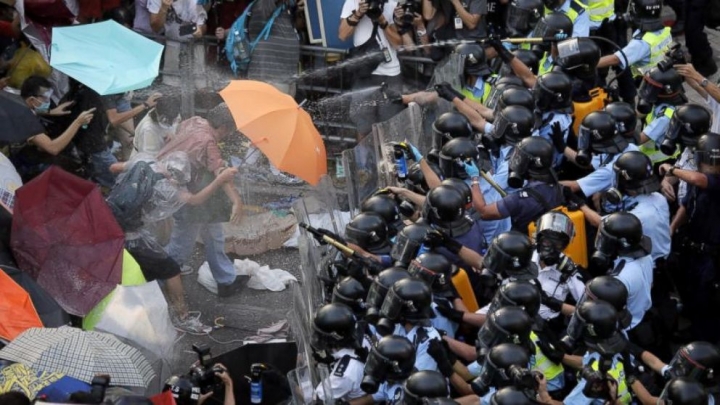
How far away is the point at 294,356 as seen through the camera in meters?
8.69

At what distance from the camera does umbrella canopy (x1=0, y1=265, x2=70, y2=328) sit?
7.91m

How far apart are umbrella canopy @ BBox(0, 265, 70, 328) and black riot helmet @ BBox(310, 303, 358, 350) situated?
1595 mm

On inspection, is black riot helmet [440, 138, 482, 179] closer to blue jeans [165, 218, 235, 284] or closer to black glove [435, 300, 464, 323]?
black glove [435, 300, 464, 323]

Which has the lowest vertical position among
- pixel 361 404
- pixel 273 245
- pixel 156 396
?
pixel 273 245

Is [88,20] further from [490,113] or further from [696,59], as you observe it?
[696,59]

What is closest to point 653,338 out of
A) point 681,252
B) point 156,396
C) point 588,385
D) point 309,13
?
point 681,252

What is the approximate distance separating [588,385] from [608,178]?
2579 millimetres

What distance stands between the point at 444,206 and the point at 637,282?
1.34m

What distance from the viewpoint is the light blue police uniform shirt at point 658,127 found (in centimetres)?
990

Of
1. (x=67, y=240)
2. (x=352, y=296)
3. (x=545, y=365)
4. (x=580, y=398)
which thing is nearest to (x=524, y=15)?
(x=352, y=296)

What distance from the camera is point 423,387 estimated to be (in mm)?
6852

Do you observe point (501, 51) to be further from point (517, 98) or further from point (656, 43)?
point (656, 43)

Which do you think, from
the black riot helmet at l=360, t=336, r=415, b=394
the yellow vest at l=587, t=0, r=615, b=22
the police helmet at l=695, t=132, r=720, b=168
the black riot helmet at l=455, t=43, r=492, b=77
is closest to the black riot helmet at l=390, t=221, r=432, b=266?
the black riot helmet at l=360, t=336, r=415, b=394

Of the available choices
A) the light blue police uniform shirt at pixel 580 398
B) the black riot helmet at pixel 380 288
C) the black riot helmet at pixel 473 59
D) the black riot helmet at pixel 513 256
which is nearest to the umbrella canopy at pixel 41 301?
the black riot helmet at pixel 380 288
